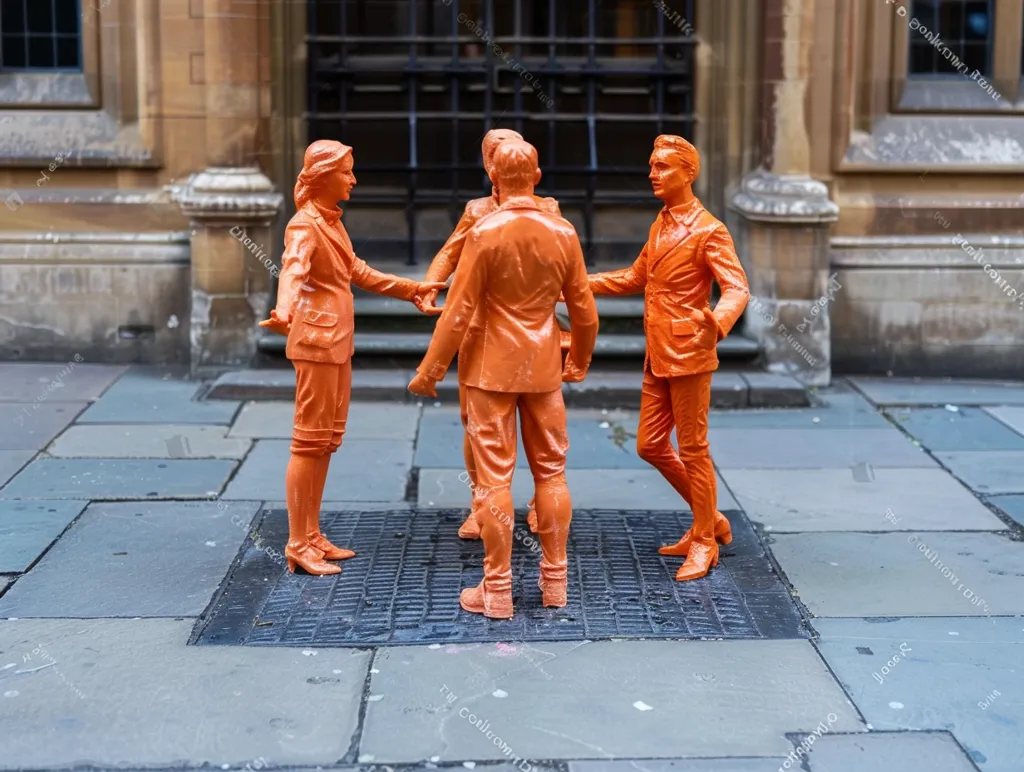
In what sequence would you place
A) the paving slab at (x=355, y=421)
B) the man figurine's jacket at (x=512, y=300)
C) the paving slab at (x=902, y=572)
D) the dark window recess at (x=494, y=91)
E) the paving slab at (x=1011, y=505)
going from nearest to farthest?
1. the man figurine's jacket at (x=512, y=300)
2. the paving slab at (x=902, y=572)
3. the paving slab at (x=1011, y=505)
4. the paving slab at (x=355, y=421)
5. the dark window recess at (x=494, y=91)

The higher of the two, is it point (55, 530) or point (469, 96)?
point (469, 96)

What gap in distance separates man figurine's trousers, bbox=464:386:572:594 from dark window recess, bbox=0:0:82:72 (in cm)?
630

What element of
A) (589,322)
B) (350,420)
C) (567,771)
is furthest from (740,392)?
(567,771)

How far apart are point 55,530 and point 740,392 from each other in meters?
4.65

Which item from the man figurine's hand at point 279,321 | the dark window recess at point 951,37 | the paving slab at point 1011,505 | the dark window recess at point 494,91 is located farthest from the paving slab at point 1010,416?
the man figurine's hand at point 279,321

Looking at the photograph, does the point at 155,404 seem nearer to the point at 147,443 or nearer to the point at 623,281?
the point at 147,443

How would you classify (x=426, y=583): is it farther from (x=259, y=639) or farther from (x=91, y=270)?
(x=91, y=270)

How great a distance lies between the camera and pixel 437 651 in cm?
550

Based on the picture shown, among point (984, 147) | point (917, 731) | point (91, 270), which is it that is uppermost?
point (984, 147)

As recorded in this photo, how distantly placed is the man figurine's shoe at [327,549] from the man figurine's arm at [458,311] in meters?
1.18

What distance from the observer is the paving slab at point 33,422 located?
28.2 feet

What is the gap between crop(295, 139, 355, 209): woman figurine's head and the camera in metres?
6.15

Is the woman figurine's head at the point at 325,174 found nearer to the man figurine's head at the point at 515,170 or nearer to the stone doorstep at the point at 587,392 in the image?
the man figurine's head at the point at 515,170

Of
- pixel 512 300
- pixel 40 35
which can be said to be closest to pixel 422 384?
pixel 512 300
